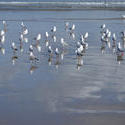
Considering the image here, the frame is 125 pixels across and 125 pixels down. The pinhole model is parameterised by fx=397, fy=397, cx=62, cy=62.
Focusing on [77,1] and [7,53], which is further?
[77,1]

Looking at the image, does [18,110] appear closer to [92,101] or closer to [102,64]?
[92,101]

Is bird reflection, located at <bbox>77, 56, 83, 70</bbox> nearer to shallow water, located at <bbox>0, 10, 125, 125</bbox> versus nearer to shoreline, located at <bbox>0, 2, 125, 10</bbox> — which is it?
shallow water, located at <bbox>0, 10, 125, 125</bbox>

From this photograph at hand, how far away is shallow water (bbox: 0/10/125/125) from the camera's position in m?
13.0

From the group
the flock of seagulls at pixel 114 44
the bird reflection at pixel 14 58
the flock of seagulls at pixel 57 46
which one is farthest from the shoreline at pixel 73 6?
the bird reflection at pixel 14 58

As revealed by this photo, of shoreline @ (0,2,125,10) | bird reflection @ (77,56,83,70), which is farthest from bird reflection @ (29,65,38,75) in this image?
shoreline @ (0,2,125,10)

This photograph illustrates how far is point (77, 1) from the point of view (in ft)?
212

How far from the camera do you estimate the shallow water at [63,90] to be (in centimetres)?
1295

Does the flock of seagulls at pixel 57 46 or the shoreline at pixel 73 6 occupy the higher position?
the shoreline at pixel 73 6

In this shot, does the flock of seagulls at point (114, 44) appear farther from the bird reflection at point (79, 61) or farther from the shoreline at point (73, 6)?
the shoreline at point (73, 6)

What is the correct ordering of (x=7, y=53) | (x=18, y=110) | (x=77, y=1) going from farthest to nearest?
(x=77, y=1) → (x=7, y=53) → (x=18, y=110)

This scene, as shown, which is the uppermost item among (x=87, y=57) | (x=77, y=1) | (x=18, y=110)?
(x=77, y=1)

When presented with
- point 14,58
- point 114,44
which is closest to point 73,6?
point 114,44

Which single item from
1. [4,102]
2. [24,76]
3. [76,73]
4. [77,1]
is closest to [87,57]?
[76,73]

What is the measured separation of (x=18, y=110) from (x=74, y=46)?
11.0m
